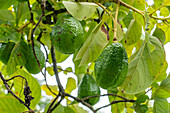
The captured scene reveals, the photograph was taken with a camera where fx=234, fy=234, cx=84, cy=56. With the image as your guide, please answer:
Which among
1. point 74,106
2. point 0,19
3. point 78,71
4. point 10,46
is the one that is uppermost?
point 0,19

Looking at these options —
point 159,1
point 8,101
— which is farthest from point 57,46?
point 159,1

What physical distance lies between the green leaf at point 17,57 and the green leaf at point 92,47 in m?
0.32

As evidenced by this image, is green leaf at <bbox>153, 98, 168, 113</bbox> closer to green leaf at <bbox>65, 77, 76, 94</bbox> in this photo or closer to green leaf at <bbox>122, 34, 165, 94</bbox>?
green leaf at <bbox>122, 34, 165, 94</bbox>

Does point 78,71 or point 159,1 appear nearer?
point 159,1

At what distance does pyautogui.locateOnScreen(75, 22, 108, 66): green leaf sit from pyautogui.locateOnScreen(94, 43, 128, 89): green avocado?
3 centimetres

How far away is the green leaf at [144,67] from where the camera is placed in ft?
2.96

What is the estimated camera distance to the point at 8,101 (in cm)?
88

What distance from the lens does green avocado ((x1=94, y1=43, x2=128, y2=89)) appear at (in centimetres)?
84

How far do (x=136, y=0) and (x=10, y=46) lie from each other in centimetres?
64

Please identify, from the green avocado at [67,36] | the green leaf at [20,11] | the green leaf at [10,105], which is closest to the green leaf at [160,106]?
the green avocado at [67,36]

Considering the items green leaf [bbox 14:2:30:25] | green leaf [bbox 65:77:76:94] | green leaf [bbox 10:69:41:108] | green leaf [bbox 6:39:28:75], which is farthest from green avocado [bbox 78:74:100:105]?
green leaf [bbox 14:2:30:25]

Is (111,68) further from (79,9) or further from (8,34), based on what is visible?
(8,34)

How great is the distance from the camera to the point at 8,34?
1050 mm

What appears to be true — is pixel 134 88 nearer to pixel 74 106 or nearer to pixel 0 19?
pixel 74 106
